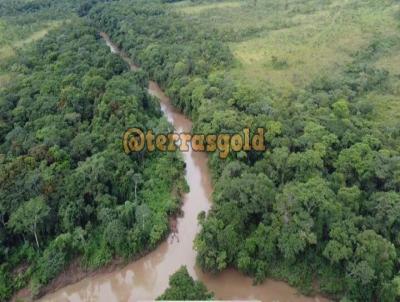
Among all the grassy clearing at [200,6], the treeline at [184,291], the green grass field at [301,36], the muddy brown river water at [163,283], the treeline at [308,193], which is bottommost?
the muddy brown river water at [163,283]

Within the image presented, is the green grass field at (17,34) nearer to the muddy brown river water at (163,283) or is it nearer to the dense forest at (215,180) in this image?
the dense forest at (215,180)

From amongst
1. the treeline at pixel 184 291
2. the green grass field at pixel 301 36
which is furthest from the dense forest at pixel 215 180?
the green grass field at pixel 301 36

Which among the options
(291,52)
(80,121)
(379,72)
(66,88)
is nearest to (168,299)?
(80,121)

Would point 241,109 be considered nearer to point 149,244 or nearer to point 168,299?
point 149,244

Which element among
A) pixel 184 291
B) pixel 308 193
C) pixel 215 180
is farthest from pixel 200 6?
pixel 184 291

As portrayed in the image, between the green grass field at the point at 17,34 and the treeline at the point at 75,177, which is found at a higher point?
the green grass field at the point at 17,34

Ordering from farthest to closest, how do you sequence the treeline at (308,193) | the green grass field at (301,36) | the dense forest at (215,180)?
the green grass field at (301,36) < the dense forest at (215,180) < the treeline at (308,193)
